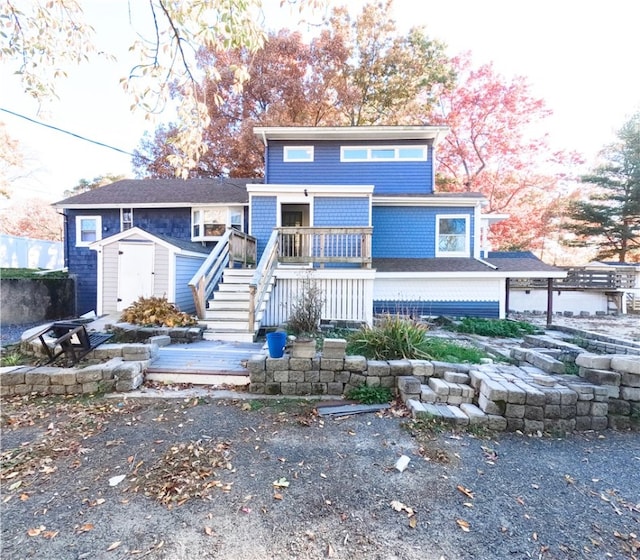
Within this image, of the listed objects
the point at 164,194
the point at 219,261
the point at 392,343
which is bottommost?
the point at 392,343

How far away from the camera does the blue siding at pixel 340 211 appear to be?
30.6ft

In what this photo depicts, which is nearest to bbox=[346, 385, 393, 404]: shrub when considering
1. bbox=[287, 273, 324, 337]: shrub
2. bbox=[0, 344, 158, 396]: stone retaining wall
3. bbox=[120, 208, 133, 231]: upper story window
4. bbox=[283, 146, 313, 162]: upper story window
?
bbox=[287, 273, 324, 337]: shrub

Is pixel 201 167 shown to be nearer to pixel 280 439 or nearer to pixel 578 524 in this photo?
pixel 280 439

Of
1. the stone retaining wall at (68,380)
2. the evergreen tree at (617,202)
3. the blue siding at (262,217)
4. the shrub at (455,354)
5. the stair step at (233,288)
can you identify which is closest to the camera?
the stone retaining wall at (68,380)

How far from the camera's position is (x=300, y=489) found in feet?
8.02

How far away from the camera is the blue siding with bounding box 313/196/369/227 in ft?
30.6

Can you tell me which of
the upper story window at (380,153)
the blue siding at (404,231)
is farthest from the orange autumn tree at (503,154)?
the blue siding at (404,231)

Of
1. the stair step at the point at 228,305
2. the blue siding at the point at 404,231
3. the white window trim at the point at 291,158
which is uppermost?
the white window trim at the point at 291,158

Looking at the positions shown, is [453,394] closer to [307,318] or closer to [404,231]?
[307,318]

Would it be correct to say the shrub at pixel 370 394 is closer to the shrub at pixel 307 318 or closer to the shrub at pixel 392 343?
the shrub at pixel 392 343

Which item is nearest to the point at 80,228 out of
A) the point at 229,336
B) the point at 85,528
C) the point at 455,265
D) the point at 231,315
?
the point at 231,315

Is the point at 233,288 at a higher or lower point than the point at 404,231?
lower

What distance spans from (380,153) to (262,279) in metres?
7.29

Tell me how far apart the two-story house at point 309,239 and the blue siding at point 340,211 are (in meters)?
0.03
